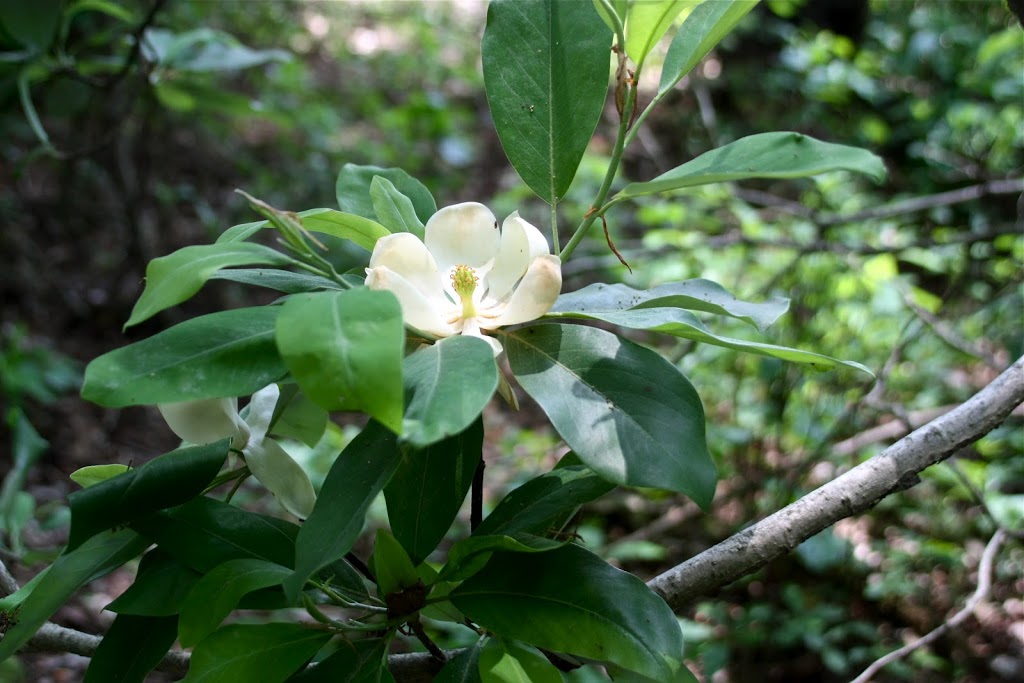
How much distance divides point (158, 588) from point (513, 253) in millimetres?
358

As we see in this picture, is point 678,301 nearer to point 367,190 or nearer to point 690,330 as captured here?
point 690,330

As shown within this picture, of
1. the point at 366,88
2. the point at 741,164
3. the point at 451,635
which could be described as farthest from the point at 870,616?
the point at 366,88

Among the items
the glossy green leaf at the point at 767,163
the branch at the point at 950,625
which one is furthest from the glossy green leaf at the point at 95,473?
the branch at the point at 950,625

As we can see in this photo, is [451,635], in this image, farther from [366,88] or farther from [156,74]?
[366,88]

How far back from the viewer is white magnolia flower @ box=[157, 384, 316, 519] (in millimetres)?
614

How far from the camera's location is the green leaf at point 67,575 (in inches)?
21.7

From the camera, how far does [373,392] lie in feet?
1.42

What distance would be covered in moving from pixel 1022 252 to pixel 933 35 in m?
1.67

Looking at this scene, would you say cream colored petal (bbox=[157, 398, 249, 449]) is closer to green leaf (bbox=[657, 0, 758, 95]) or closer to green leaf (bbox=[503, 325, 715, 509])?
green leaf (bbox=[503, 325, 715, 509])

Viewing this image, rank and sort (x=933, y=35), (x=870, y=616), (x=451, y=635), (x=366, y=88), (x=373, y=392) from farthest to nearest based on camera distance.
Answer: (x=366, y=88), (x=933, y=35), (x=870, y=616), (x=451, y=635), (x=373, y=392)

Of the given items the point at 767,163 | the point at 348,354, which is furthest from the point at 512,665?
the point at 767,163

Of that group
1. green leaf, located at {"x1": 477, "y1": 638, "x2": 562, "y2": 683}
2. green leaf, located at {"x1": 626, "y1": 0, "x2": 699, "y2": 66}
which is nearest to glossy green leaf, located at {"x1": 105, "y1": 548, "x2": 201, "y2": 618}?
green leaf, located at {"x1": 477, "y1": 638, "x2": 562, "y2": 683}

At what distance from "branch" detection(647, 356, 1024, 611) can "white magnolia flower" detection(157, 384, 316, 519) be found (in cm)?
32

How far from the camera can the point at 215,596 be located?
0.55 meters
